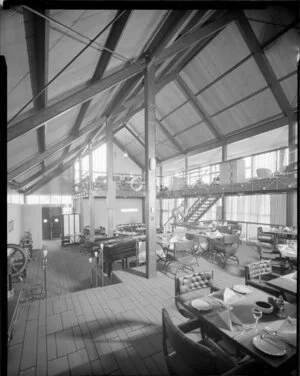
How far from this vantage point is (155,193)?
6.35 metres

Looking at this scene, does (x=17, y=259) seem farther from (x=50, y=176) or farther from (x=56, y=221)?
(x=50, y=176)

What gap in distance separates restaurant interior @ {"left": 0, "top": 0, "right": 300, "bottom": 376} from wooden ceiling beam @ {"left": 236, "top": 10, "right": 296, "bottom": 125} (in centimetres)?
6

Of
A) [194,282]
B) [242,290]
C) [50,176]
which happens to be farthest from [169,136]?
[242,290]

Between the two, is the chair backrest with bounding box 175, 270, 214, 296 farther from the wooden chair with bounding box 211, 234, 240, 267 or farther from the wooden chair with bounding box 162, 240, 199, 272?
the wooden chair with bounding box 211, 234, 240, 267

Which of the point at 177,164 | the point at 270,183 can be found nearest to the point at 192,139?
the point at 177,164

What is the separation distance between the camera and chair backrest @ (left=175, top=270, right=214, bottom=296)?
Result: 3761 mm

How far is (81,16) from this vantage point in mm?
3102

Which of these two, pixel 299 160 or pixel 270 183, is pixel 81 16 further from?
pixel 270 183

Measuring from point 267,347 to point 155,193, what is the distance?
4583 millimetres

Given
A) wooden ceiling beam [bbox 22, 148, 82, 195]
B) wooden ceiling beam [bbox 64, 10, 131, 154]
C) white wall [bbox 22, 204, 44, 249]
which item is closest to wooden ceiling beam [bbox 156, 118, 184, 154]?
wooden ceiling beam [bbox 22, 148, 82, 195]

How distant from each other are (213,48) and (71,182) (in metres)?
15.6

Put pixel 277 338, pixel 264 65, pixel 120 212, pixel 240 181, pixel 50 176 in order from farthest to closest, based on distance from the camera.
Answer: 1. pixel 120 212
2. pixel 50 176
3. pixel 240 181
4. pixel 264 65
5. pixel 277 338

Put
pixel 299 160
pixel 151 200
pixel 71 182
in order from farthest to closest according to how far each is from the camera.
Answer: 1. pixel 71 182
2. pixel 151 200
3. pixel 299 160

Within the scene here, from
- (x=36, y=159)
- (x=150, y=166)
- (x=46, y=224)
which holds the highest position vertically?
(x=36, y=159)
